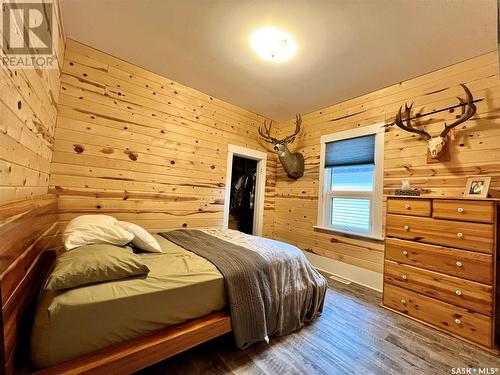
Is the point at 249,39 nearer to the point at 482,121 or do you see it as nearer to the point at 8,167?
the point at 8,167

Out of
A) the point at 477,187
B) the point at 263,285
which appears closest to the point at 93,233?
the point at 263,285

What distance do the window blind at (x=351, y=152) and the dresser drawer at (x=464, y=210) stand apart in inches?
40.9

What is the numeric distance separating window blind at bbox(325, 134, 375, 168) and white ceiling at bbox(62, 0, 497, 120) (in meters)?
Result: 0.70

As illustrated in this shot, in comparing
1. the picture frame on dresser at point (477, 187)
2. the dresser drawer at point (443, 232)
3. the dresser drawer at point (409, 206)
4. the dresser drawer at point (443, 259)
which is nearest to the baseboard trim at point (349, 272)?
the dresser drawer at point (443, 259)

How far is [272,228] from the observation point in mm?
4062

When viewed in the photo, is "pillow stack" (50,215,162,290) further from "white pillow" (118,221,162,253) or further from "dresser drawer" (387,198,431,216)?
"dresser drawer" (387,198,431,216)

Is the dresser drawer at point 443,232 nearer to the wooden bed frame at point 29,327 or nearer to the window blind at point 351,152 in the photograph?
the window blind at point 351,152

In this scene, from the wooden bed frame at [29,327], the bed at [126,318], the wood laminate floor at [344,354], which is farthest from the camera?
the wood laminate floor at [344,354]

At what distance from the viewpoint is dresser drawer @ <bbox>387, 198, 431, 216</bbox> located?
1965mm

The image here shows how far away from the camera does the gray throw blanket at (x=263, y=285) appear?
146 cm

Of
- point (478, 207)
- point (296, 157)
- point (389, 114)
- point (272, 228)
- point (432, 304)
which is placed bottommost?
point (432, 304)

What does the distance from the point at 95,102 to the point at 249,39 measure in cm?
183

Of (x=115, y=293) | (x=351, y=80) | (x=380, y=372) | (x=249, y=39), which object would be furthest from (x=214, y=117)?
(x=380, y=372)

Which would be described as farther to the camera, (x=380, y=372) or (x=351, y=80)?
(x=351, y=80)
